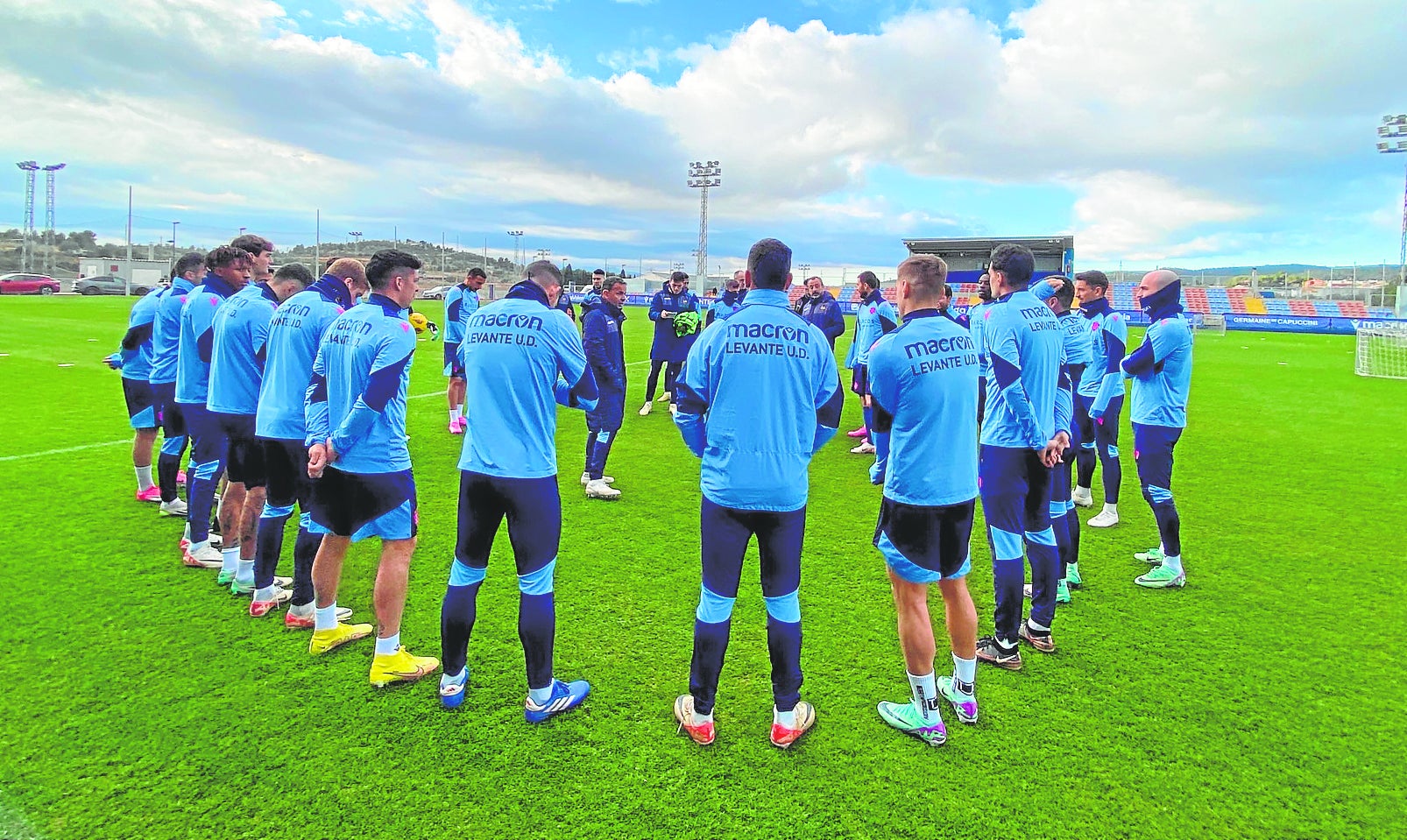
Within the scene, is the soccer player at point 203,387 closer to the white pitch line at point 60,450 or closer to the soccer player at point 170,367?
the soccer player at point 170,367

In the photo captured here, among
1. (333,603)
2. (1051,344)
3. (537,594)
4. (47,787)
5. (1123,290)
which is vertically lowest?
(47,787)

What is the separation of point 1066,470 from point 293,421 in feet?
15.6

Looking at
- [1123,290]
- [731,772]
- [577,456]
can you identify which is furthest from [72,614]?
[1123,290]

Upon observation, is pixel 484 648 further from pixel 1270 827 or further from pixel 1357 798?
pixel 1357 798

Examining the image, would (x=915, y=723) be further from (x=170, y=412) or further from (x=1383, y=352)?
(x=1383, y=352)

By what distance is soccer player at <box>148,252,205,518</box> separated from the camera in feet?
19.1

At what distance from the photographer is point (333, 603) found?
3951 mm

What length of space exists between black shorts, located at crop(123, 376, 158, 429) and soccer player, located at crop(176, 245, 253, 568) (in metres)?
1.53

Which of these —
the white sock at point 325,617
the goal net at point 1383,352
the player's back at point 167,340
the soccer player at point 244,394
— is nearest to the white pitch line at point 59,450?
the player's back at point 167,340

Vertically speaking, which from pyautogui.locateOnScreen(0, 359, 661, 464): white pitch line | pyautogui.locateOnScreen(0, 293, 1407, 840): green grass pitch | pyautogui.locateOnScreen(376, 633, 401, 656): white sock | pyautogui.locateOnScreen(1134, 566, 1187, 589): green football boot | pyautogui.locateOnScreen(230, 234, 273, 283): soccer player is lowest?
pyautogui.locateOnScreen(0, 293, 1407, 840): green grass pitch

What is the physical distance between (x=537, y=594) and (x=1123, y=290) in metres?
59.4

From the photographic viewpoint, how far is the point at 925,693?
327cm

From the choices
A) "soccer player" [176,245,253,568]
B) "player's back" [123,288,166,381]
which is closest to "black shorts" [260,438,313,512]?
"soccer player" [176,245,253,568]

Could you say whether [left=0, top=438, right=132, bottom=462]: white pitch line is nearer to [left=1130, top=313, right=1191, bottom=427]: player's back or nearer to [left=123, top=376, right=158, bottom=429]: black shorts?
[left=123, top=376, right=158, bottom=429]: black shorts
